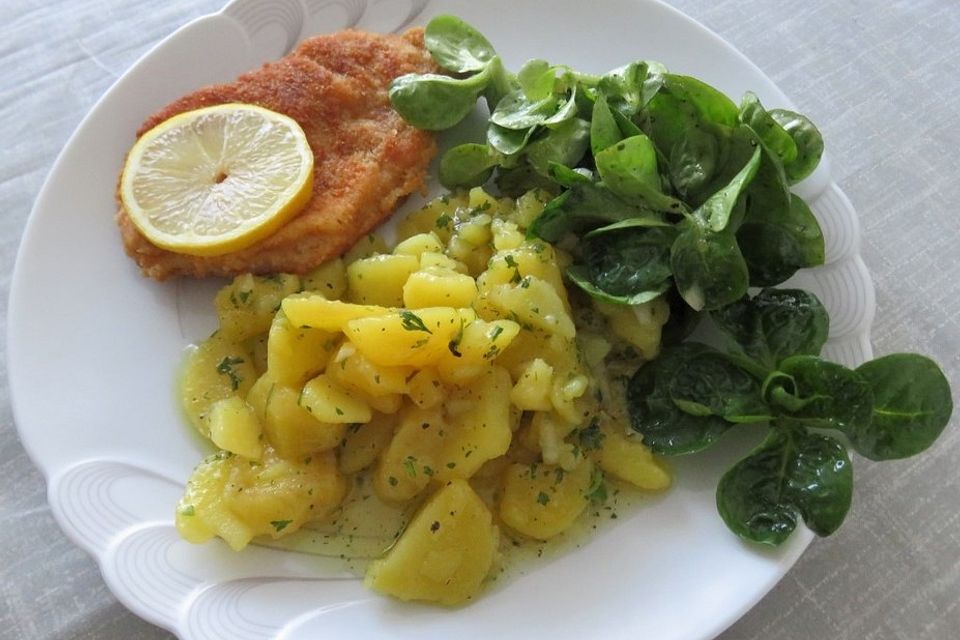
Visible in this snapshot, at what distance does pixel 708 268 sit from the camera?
1.61 metres

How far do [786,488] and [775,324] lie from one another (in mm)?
334

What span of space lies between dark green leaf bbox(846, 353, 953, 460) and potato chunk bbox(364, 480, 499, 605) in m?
0.74

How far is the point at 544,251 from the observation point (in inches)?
69.2

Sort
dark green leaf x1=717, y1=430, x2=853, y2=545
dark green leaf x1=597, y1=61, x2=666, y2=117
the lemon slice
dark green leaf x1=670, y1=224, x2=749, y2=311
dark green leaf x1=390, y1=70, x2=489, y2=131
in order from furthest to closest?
dark green leaf x1=390, y1=70, x2=489, y2=131 < the lemon slice < dark green leaf x1=597, y1=61, x2=666, y2=117 < dark green leaf x1=670, y1=224, x2=749, y2=311 < dark green leaf x1=717, y1=430, x2=853, y2=545

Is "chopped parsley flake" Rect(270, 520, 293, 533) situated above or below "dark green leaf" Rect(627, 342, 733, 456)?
below

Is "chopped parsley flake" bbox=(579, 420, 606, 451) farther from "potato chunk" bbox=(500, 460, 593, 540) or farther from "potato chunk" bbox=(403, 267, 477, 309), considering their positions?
"potato chunk" bbox=(403, 267, 477, 309)

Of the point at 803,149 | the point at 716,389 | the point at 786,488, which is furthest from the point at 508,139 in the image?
the point at 786,488

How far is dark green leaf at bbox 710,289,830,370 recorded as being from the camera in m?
1.65

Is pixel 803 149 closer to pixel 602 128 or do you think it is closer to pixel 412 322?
pixel 602 128

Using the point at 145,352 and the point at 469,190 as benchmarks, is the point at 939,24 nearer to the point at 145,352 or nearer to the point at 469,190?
the point at 469,190

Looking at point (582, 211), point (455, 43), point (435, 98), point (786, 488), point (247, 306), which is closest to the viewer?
point (786, 488)

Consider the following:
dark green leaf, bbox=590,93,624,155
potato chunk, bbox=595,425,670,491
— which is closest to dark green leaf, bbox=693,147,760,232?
dark green leaf, bbox=590,93,624,155

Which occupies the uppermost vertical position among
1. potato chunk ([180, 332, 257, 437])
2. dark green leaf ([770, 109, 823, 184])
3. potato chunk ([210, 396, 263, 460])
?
dark green leaf ([770, 109, 823, 184])

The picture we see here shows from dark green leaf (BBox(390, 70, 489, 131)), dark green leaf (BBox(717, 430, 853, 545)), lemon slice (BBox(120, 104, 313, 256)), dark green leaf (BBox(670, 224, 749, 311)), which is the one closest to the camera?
dark green leaf (BBox(717, 430, 853, 545))
